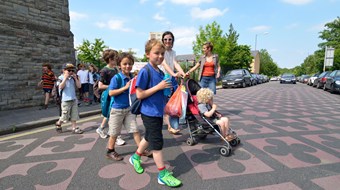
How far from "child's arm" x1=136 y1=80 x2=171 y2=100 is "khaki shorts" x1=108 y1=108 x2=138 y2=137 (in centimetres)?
97

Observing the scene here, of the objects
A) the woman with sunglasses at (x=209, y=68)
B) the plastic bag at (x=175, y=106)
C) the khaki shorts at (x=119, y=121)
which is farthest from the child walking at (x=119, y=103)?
the woman with sunglasses at (x=209, y=68)

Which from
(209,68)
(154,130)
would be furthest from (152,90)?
(209,68)

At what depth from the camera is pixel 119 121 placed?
10.1 ft

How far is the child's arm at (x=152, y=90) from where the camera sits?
2.15 m

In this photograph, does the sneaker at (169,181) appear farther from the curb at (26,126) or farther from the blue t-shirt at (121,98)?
the curb at (26,126)

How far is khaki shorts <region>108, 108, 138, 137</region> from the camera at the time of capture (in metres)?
3.04

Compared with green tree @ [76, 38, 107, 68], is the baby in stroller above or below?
below

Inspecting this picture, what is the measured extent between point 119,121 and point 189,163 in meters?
1.23

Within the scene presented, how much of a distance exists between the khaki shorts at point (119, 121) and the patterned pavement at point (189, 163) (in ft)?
1.50

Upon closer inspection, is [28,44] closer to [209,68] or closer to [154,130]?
[209,68]

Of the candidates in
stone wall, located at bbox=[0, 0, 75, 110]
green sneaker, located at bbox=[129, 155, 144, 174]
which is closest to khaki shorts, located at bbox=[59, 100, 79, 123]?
green sneaker, located at bbox=[129, 155, 144, 174]

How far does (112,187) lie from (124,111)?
115 centimetres

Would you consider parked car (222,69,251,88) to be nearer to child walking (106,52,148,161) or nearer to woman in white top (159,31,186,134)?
woman in white top (159,31,186,134)

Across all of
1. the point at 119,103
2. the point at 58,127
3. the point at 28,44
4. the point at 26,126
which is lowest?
the point at 26,126
